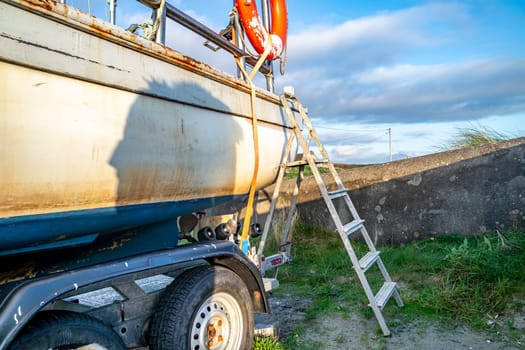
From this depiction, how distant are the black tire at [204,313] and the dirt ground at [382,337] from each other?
0.74 m

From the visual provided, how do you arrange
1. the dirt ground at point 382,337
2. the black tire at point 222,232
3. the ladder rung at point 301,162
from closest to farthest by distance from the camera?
1. the dirt ground at point 382,337
2. the black tire at point 222,232
3. the ladder rung at point 301,162

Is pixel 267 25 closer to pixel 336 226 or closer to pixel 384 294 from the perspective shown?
pixel 336 226

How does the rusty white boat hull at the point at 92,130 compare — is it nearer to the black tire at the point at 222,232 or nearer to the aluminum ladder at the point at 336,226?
the black tire at the point at 222,232

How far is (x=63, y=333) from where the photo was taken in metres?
1.68

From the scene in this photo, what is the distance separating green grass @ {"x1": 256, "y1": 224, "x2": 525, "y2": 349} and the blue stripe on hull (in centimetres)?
159

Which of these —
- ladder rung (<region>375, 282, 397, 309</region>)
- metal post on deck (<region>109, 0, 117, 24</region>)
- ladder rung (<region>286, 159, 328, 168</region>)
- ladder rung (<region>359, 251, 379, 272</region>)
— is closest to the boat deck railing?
metal post on deck (<region>109, 0, 117, 24</region>)

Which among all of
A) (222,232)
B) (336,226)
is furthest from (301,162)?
(222,232)

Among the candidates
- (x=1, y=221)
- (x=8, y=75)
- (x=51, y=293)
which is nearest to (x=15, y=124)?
(x=8, y=75)

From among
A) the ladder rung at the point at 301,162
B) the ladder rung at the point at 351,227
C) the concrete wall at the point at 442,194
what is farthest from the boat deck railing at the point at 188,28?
the concrete wall at the point at 442,194

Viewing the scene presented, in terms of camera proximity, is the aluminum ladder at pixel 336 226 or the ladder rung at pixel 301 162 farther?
the ladder rung at pixel 301 162

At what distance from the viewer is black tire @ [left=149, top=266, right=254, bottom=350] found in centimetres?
221

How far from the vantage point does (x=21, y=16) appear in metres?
1.61

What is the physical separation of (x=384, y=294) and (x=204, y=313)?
182 centimetres

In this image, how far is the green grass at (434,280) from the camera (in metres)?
3.47
